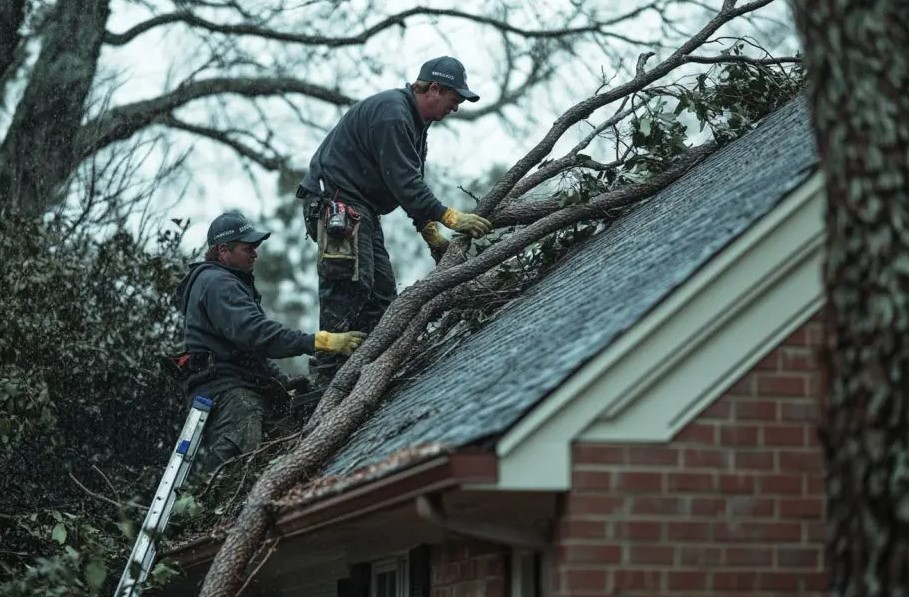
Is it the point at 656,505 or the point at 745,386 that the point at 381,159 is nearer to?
the point at 745,386

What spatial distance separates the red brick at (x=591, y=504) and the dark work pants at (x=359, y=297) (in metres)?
4.36

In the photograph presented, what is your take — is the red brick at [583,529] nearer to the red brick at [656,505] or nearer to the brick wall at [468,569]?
the red brick at [656,505]

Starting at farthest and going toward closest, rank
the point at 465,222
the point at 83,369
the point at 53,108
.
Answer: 1. the point at 53,108
2. the point at 83,369
3. the point at 465,222

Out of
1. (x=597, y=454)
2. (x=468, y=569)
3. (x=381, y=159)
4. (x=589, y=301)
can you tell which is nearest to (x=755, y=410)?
(x=597, y=454)

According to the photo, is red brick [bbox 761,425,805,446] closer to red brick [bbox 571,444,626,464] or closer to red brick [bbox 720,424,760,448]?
red brick [bbox 720,424,760,448]

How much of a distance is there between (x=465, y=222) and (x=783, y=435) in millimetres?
4143

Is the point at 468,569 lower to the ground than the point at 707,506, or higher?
lower

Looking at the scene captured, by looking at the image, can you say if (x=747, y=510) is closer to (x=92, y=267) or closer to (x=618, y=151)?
(x=618, y=151)

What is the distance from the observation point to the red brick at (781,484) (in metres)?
5.46

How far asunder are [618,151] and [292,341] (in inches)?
115

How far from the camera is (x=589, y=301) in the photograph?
688cm

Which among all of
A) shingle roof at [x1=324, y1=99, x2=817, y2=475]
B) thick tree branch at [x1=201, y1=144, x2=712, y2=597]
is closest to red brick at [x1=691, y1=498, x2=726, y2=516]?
shingle roof at [x1=324, y1=99, x2=817, y2=475]

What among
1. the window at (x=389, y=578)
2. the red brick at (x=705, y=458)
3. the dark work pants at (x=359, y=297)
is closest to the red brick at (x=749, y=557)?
the red brick at (x=705, y=458)

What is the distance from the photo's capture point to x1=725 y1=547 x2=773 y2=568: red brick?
537cm
